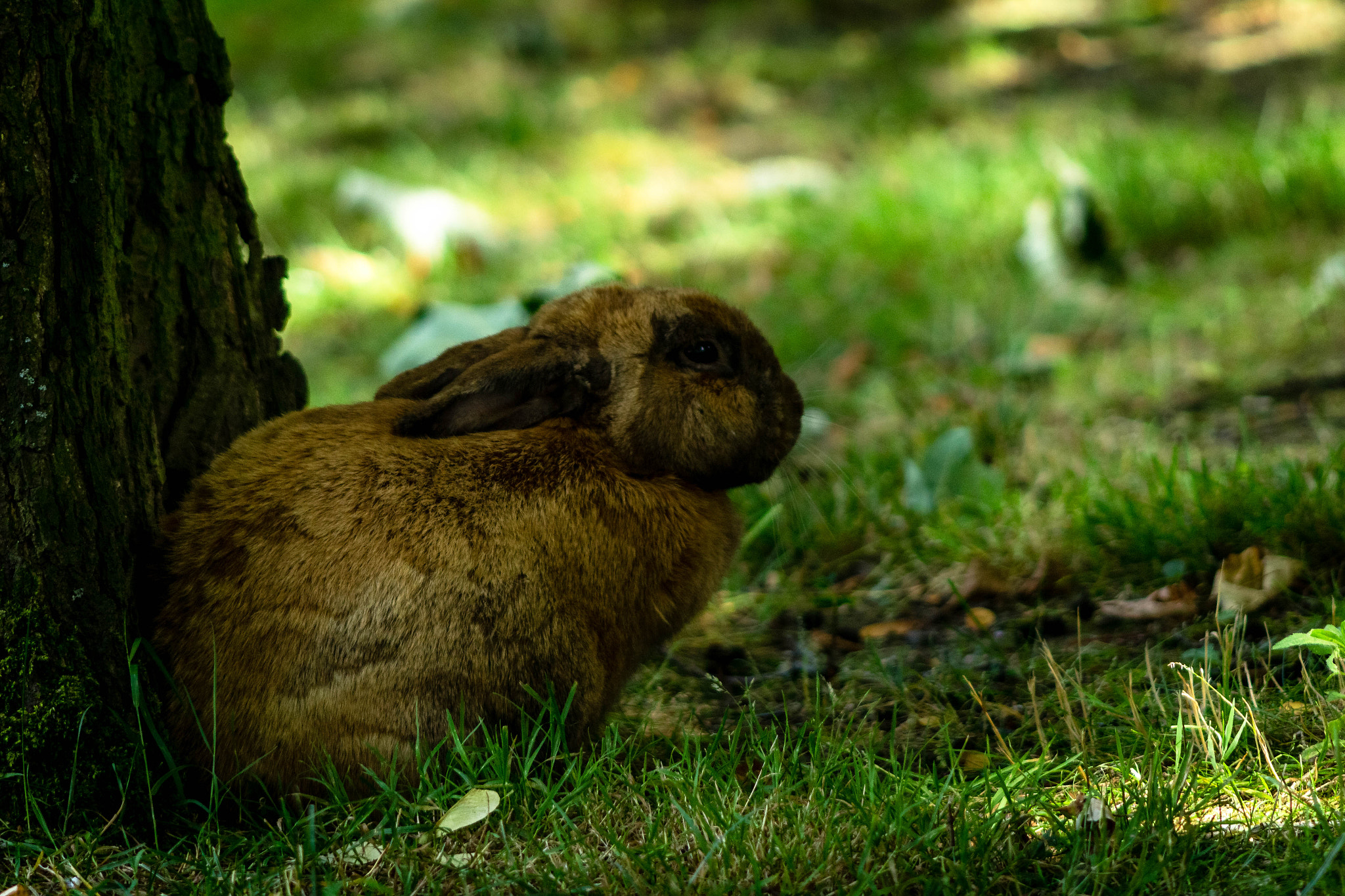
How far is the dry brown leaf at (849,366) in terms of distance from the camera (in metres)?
4.53

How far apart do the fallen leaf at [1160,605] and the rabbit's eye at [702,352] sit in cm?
106

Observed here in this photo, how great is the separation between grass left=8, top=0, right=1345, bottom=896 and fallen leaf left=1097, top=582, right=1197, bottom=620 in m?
0.03

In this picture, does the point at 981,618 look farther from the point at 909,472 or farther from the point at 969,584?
the point at 909,472

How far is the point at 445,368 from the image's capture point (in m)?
2.60

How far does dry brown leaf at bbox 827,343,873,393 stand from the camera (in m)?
4.53

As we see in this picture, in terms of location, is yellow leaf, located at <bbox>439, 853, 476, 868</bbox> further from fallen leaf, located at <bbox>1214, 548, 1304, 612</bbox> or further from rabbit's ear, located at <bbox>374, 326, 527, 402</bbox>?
fallen leaf, located at <bbox>1214, 548, 1304, 612</bbox>

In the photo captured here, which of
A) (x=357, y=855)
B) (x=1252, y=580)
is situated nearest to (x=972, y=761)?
(x=1252, y=580)

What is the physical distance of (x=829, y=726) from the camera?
2531 mm

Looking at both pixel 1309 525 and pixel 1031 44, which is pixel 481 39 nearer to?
pixel 1031 44

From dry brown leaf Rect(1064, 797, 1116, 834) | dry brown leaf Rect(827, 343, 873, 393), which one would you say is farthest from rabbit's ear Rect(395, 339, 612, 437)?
dry brown leaf Rect(827, 343, 873, 393)

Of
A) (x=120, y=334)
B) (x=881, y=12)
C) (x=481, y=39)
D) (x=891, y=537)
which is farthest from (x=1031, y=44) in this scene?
(x=120, y=334)

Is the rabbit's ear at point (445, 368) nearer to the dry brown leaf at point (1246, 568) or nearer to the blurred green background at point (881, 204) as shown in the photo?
the blurred green background at point (881, 204)

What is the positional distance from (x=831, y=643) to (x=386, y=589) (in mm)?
1238

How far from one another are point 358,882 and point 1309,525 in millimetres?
2117
